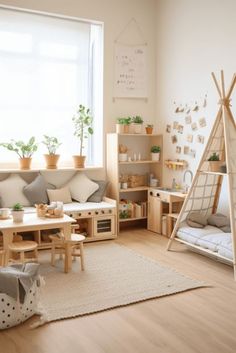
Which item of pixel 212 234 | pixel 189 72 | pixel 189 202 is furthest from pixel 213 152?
pixel 189 72

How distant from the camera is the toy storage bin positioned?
2785mm

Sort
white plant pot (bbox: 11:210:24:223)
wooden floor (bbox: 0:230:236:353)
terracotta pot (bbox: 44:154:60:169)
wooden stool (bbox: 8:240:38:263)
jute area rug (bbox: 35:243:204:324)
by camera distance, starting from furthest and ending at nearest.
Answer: terracotta pot (bbox: 44:154:60:169) → white plant pot (bbox: 11:210:24:223) → wooden stool (bbox: 8:240:38:263) → jute area rug (bbox: 35:243:204:324) → wooden floor (bbox: 0:230:236:353)

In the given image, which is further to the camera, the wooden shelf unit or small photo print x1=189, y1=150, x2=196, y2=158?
the wooden shelf unit

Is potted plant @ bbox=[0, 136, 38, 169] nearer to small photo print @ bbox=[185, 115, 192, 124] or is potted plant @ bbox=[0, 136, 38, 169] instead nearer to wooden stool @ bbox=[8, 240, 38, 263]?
wooden stool @ bbox=[8, 240, 38, 263]

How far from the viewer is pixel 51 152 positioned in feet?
17.4

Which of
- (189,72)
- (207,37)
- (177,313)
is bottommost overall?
(177,313)

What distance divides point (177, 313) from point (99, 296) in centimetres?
67

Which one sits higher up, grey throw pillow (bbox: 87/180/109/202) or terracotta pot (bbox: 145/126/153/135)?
terracotta pot (bbox: 145/126/153/135)

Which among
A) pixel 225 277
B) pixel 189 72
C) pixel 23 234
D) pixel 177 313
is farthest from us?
pixel 189 72

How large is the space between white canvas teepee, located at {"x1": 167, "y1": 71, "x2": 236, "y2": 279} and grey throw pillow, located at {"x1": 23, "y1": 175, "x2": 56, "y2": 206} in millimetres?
1662

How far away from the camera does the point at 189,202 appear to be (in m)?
4.64

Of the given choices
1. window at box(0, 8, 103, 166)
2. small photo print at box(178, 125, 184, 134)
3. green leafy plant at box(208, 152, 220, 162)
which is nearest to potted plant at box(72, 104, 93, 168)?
window at box(0, 8, 103, 166)

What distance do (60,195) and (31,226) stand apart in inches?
56.1

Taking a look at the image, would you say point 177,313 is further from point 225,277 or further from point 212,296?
point 225,277
